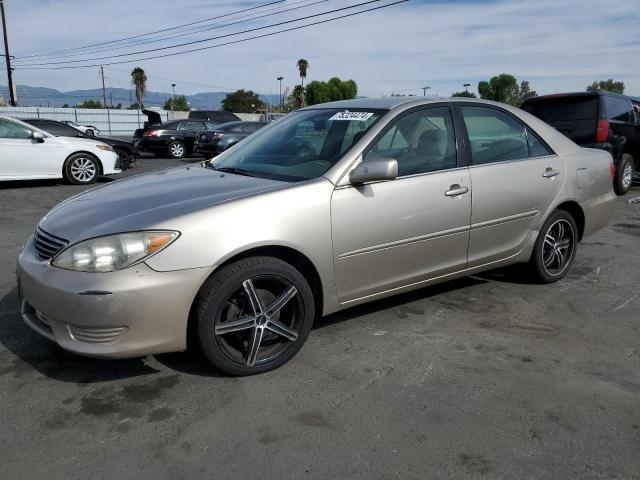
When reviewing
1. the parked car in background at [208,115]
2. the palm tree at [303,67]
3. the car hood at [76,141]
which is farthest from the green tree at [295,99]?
the car hood at [76,141]

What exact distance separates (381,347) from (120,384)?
1.56m

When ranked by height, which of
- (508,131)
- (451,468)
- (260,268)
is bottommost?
(451,468)

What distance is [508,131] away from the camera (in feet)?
14.6

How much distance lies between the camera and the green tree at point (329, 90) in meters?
86.5

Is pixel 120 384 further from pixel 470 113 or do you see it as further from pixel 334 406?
pixel 470 113

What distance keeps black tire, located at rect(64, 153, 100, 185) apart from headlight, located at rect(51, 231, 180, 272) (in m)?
9.33

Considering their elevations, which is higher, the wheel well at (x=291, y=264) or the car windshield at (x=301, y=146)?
the car windshield at (x=301, y=146)

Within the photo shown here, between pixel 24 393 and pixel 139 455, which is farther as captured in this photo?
pixel 24 393

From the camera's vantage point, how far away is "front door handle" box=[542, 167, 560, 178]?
4.49 meters

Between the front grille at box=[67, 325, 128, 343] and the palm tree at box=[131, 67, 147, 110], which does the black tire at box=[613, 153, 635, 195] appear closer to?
the front grille at box=[67, 325, 128, 343]

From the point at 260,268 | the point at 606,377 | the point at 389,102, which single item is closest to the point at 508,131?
the point at 389,102

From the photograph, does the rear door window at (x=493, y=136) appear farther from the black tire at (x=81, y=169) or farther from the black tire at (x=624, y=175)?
the black tire at (x=81, y=169)

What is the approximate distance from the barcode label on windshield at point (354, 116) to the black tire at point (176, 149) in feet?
50.5

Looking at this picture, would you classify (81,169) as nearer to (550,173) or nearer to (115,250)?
(115,250)
